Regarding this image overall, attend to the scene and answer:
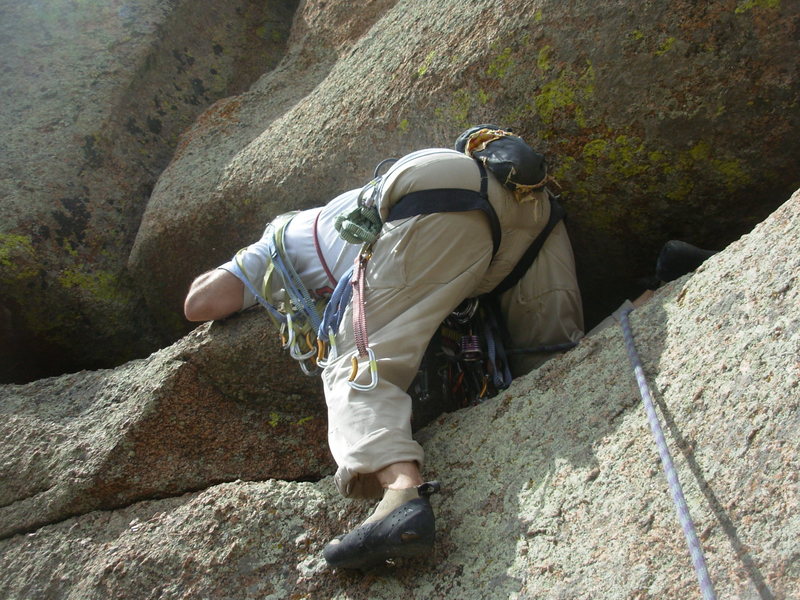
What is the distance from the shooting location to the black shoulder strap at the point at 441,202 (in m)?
3.26

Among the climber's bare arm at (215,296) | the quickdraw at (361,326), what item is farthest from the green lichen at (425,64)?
the climber's bare arm at (215,296)

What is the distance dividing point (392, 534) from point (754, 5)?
263 centimetres

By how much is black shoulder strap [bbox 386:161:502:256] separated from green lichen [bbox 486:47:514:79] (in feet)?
2.73

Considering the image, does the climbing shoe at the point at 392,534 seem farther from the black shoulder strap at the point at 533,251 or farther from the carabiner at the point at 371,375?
the black shoulder strap at the point at 533,251

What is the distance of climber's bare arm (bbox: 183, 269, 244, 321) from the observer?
3.98 metres

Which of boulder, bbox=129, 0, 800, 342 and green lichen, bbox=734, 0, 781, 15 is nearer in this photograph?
green lichen, bbox=734, 0, 781, 15

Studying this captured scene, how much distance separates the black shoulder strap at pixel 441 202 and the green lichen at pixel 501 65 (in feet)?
2.73

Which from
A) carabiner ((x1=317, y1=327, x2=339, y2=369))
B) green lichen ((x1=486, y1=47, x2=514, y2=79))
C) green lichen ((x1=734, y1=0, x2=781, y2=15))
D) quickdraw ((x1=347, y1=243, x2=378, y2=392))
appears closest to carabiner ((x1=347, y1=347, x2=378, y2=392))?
quickdraw ((x1=347, y1=243, x2=378, y2=392))

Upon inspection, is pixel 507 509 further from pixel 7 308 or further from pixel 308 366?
pixel 7 308

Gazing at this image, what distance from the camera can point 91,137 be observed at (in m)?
5.55

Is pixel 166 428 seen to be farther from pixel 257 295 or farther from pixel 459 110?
pixel 459 110

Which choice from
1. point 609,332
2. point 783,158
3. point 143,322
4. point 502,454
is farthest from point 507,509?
point 143,322

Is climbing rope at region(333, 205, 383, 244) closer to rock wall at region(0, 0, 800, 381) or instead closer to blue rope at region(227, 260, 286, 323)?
blue rope at region(227, 260, 286, 323)

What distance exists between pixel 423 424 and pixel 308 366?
642mm
